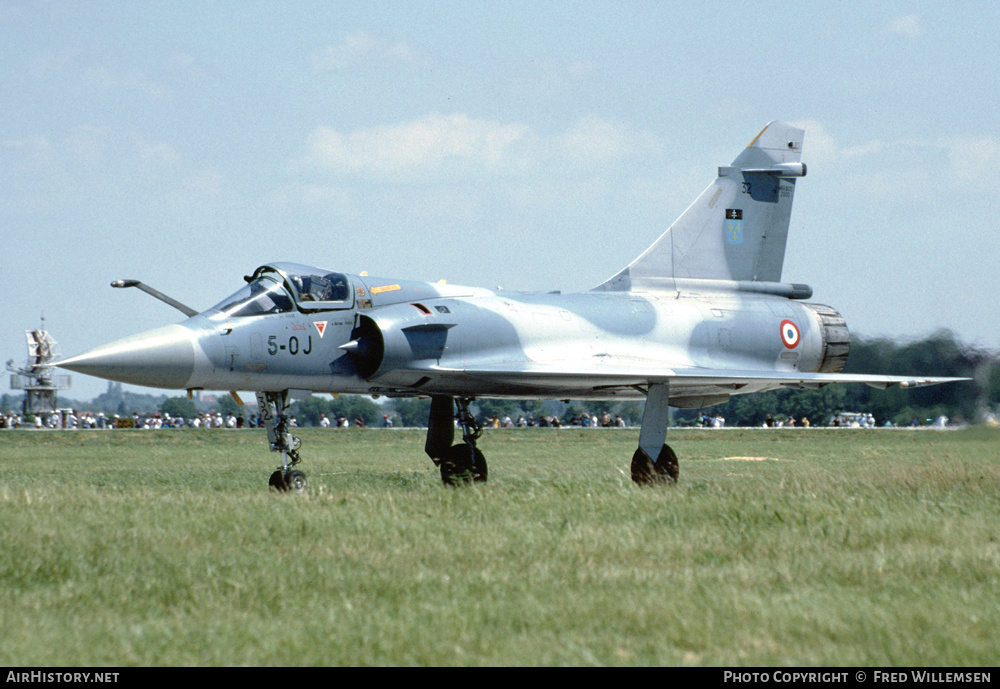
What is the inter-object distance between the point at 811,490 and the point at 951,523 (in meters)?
2.96

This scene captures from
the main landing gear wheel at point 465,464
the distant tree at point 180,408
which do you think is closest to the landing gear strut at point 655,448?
the main landing gear wheel at point 465,464

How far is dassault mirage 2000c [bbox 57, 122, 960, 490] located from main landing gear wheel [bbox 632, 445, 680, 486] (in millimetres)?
22

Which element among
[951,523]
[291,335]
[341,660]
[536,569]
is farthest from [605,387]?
[341,660]

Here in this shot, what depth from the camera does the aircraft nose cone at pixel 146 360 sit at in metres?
10.5

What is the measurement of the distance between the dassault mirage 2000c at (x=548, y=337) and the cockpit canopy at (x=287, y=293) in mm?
17

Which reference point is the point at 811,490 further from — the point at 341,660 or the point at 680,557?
the point at 341,660

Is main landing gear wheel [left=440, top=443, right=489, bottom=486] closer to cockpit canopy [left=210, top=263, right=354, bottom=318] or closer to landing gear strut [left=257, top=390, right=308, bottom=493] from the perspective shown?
landing gear strut [left=257, top=390, right=308, bottom=493]

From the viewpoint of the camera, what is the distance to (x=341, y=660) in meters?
4.39

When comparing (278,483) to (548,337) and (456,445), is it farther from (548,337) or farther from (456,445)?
(548,337)

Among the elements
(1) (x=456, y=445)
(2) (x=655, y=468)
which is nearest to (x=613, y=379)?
(2) (x=655, y=468)

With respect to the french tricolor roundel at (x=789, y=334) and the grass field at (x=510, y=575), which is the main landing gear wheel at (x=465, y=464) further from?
the french tricolor roundel at (x=789, y=334)

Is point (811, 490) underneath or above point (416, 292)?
underneath

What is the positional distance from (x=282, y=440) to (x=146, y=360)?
184 cm

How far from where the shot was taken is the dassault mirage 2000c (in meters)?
11.6
